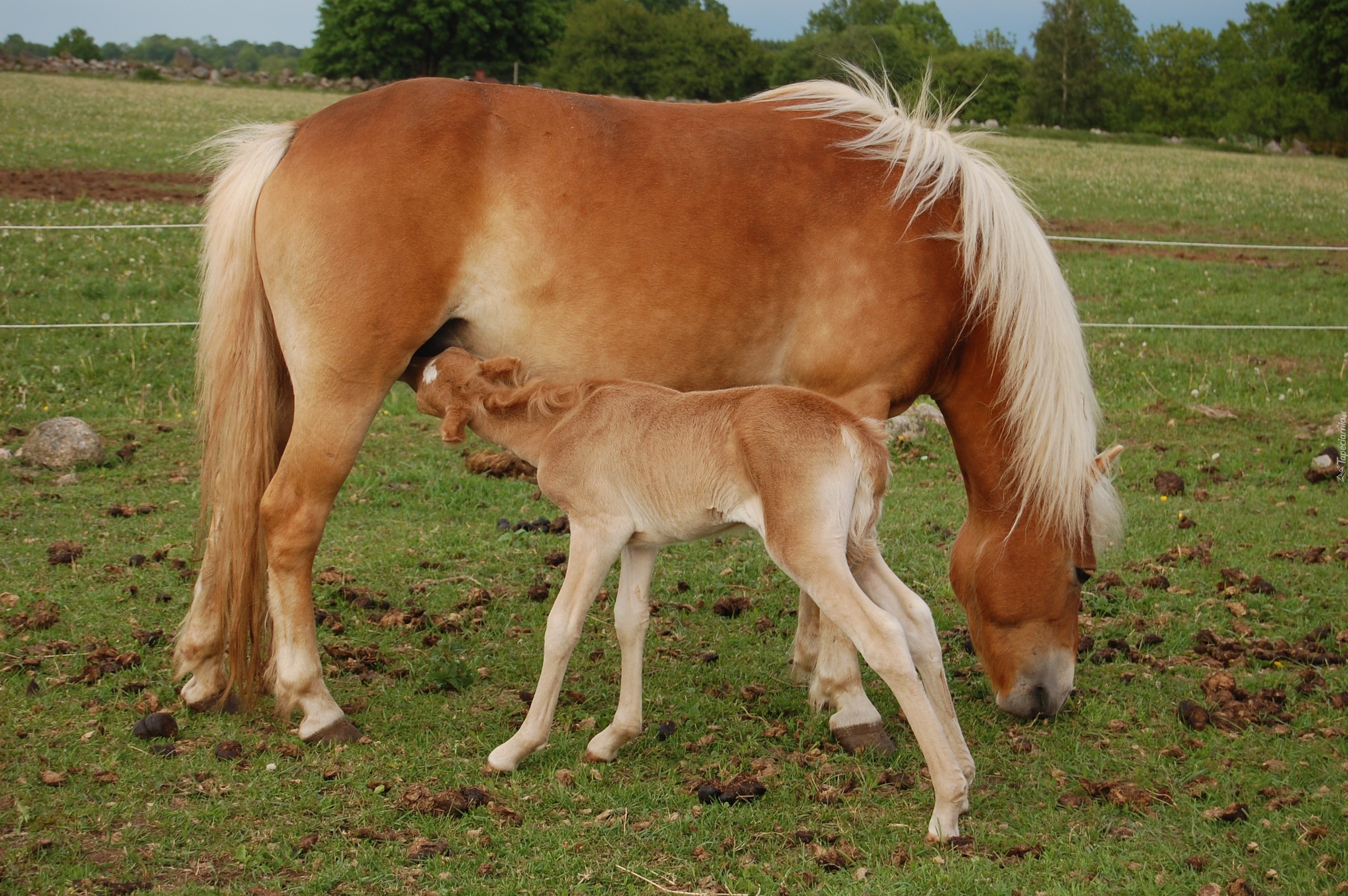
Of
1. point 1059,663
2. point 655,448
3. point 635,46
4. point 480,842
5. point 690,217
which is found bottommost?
point 480,842

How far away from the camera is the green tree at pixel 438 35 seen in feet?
165

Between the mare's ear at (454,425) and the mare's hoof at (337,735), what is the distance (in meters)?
1.18

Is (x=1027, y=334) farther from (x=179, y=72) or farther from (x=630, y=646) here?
(x=179, y=72)

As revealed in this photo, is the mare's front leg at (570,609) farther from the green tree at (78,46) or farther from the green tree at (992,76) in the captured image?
the green tree at (78,46)

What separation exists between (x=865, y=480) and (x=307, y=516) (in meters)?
2.07

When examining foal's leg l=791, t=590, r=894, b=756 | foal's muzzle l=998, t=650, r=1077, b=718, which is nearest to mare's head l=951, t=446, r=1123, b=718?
foal's muzzle l=998, t=650, r=1077, b=718

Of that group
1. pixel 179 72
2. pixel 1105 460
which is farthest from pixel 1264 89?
pixel 1105 460

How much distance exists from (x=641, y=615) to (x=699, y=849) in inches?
35.9

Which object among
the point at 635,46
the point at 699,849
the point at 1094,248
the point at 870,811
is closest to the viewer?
the point at 699,849

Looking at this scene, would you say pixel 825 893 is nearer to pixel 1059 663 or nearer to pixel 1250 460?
pixel 1059 663

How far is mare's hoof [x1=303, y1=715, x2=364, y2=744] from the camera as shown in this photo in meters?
4.20

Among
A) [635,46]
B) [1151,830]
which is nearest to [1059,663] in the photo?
[1151,830]

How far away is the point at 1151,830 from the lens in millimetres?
3707

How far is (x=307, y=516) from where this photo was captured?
4.16 meters
